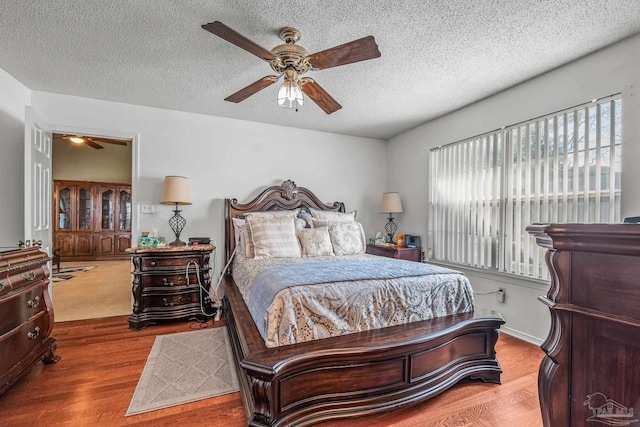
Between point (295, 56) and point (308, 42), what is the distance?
0.27 meters

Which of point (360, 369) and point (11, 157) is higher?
point (11, 157)

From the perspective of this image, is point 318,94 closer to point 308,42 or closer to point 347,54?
point 308,42

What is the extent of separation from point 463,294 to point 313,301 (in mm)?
1249

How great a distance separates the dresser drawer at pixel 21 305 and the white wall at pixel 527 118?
13.3 ft

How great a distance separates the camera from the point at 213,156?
3818mm

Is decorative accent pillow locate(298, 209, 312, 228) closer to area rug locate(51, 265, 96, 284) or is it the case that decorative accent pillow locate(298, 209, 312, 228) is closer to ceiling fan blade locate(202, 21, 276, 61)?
ceiling fan blade locate(202, 21, 276, 61)

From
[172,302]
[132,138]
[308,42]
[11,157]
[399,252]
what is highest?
[308,42]

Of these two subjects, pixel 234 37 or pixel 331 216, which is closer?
pixel 234 37

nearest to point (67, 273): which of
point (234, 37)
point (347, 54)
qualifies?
point (234, 37)

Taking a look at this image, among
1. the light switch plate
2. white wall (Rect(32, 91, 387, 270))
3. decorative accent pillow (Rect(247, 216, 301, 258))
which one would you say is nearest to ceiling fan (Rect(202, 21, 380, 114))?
decorative accent pillow (Rect(247, 216, 301, 258))

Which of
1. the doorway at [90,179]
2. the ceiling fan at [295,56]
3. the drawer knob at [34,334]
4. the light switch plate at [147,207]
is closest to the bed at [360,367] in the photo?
the drawer knob at [34,334]

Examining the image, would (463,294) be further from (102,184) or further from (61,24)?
(102,184)

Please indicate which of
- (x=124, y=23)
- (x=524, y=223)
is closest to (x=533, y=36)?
(x=524, y=223)

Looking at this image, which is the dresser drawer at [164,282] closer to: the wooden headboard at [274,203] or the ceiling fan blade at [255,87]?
the wooden headboard at [274,203]
